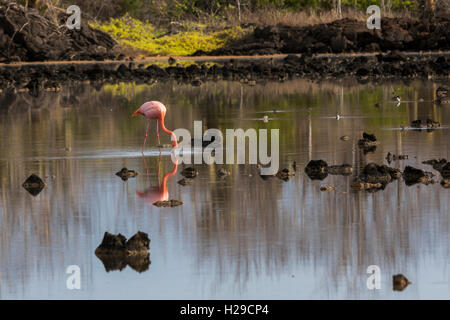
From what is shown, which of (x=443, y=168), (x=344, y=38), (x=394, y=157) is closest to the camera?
(x=443, y=168)

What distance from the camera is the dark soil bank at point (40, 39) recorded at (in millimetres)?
40500

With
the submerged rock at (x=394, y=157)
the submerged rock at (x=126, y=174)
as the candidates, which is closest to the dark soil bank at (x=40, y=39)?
the submerged rock at (x=126, y=174)

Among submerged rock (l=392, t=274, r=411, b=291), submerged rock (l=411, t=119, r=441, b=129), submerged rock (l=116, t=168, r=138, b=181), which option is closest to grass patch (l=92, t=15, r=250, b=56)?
submerged rock (l=411, t=119, r=441, b=129)

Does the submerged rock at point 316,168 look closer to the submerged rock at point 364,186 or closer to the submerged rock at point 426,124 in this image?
the submerged rock at point 364,186

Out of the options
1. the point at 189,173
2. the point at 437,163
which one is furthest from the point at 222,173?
the point at 437,163

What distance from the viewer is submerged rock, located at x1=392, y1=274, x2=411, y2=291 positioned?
6.95 metres

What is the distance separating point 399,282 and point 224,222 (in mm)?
2421

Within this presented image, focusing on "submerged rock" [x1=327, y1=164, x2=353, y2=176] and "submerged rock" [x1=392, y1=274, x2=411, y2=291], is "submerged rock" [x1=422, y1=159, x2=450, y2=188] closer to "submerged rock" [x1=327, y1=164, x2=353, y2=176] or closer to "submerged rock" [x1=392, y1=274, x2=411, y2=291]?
"submerged rock" [x1=327, y1=164, x2=353, y2=176]

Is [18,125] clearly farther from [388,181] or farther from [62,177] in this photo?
[388,181]

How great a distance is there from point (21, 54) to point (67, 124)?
23.8 metres

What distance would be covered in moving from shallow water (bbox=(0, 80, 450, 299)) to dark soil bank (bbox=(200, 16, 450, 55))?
29982 mm

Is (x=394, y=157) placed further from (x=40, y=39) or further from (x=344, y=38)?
(x=344, y=38)

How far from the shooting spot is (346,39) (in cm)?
4647

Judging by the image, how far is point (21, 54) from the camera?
137ft
